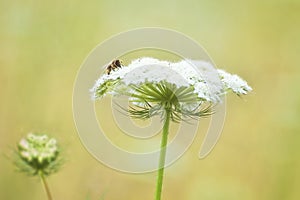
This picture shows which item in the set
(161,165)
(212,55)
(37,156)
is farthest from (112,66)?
(212,55)

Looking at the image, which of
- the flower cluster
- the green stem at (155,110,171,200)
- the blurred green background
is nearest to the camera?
the green stem at (155,110,171,200)

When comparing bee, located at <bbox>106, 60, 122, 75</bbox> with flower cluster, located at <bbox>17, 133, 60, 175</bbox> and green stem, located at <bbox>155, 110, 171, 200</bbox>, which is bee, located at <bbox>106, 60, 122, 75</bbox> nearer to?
flower cluster, located at <bbox>17, 133, 60, 175</bbox>

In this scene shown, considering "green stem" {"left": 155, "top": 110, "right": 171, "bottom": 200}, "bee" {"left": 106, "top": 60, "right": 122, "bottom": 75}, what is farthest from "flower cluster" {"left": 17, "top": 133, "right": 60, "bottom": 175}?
"green stem" {"left": 155, "top": 110, "right": 171, "bottom": 200}

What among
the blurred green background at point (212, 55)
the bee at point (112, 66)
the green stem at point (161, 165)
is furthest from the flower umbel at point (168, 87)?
the blurred green background at point (212, 55)

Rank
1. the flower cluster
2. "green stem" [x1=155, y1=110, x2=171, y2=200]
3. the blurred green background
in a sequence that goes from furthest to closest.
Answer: the blurred green background
the flower cluster
"green stem" [x1=155, y1=110, x2=171, y2=200]

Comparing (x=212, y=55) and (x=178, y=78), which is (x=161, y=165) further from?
(x=212, y=55)

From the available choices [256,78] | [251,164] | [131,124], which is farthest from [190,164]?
[131,124]
